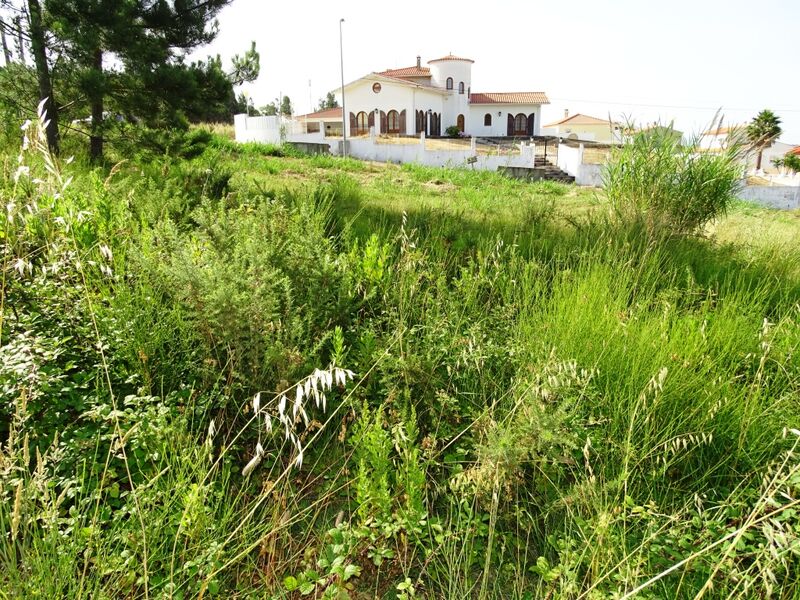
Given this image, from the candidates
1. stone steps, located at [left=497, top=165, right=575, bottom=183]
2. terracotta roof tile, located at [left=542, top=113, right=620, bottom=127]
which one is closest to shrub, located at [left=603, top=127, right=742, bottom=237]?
stone steps, located at [left=497, top=165, right=575, bottom=183]

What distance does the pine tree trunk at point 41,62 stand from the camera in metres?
6.21

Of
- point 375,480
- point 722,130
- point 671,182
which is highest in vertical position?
point 722,130

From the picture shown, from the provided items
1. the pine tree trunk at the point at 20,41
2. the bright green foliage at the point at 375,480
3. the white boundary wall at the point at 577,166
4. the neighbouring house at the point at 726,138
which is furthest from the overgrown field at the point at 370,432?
the white boundary wall at the point at 577,166

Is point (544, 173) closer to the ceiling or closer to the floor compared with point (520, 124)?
closer to the floor

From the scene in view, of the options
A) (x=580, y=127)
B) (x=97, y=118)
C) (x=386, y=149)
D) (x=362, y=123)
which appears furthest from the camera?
(x=580, y=127)

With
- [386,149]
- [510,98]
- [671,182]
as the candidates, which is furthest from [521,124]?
[671,182]

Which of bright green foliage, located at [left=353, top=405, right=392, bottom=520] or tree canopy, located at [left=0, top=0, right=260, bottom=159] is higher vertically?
tree canopy, located at [left=0, top=0, right=260, bottom=159]

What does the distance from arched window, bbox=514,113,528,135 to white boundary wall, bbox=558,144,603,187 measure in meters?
20.0

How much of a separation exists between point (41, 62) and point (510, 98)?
4192cm

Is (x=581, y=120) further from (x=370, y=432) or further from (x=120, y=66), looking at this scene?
(x=370, y=432)

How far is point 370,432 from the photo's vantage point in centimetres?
167

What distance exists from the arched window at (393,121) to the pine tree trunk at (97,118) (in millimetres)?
31627

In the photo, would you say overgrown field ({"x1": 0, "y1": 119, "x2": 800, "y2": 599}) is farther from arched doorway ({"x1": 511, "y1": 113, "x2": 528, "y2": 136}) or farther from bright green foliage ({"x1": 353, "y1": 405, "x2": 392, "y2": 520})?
arched doorway ({"x1": 511, "y1": 113, "x2": 528, "y2": 136})

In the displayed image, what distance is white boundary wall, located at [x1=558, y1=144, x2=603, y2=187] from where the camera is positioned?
21.7 meters
